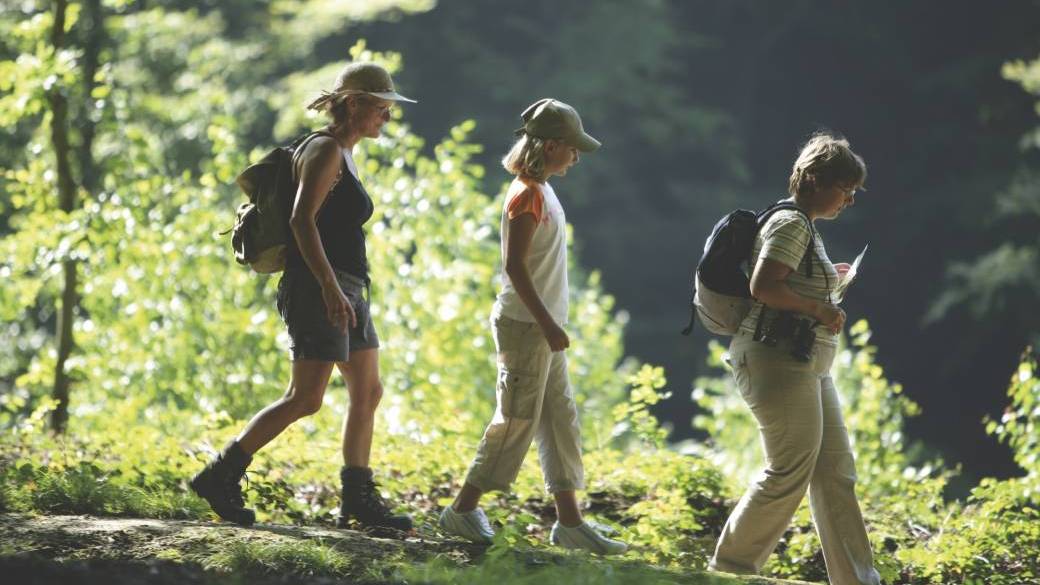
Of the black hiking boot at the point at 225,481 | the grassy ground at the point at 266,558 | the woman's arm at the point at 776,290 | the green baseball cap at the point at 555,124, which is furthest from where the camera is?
the black hiking boot at the point at 225,481

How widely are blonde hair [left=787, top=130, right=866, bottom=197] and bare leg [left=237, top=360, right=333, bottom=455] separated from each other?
1.66m

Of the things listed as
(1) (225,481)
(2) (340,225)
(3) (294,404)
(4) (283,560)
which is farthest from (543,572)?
(2) (340,225)

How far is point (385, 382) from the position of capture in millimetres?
9031

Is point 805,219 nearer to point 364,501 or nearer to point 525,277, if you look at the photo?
point 525,277

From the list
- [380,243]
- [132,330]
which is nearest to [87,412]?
[132,330]

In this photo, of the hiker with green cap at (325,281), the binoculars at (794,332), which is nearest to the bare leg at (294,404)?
the hiker with green cap at (325,281)

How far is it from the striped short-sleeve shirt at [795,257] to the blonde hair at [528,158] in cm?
75

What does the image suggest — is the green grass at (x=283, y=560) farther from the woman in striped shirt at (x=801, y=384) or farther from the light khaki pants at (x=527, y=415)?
the woman in striped shirt at (x=801, y=384)

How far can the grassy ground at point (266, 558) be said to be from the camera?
3.47 m

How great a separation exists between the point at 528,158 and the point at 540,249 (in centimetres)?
30

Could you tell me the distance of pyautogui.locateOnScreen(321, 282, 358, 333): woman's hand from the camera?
4195mm

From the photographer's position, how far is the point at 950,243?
30.1 m

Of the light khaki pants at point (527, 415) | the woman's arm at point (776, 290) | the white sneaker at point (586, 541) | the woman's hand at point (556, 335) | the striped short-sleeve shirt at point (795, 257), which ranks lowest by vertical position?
the white sneaker at point (586, 541)

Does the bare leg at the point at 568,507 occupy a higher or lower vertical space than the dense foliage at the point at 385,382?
lower
